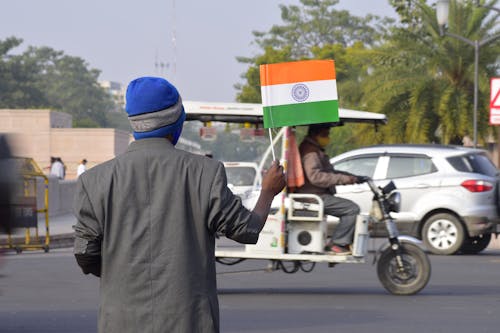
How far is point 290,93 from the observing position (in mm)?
10633

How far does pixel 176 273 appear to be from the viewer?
4.05 m

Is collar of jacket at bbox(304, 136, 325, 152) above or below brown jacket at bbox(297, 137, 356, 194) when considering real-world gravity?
above

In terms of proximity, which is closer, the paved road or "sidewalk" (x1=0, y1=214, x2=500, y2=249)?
the paved road

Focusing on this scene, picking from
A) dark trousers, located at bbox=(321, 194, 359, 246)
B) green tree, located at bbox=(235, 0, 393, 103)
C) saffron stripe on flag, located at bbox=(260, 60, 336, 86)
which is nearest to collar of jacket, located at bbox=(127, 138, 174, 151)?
saffron stripe on flag, located at bbox=(260, 60, 336, 86)

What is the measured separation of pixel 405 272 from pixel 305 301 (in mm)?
1137

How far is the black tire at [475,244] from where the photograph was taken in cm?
1897

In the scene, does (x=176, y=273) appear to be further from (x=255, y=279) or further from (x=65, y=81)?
(x=65, y=81)

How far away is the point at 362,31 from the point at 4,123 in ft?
139

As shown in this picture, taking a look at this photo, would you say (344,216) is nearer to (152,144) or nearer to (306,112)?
(306,112)

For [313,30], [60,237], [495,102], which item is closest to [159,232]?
[495,102]

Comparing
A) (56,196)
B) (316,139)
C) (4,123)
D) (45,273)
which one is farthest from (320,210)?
(4,123)

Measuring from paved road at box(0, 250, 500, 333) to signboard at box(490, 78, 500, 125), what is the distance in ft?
22.1

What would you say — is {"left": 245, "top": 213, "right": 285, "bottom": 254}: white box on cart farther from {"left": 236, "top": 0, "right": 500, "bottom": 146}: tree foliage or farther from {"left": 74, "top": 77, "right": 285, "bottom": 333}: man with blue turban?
{"left": 236, "top": 0, "right": 500, "bottom": 146}: tree foliage

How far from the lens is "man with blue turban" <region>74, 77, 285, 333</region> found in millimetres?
4047
